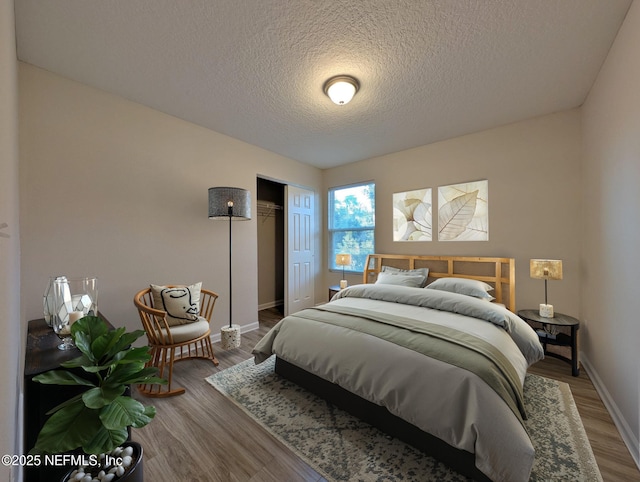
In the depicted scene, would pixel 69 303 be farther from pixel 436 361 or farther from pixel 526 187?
pixel 526 187

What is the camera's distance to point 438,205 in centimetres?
369

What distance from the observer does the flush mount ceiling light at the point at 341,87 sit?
224 centimetres

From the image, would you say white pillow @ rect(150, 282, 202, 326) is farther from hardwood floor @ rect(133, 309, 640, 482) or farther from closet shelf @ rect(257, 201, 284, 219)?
closet shelf @ rect(257, 201, 284, 219)

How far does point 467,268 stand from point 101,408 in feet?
12.0

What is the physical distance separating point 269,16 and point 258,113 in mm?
1245

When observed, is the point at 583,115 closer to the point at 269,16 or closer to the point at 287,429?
the point at 269,16

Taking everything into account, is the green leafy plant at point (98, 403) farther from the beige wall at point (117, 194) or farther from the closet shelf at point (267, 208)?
the closet shelf at point (267, 208)

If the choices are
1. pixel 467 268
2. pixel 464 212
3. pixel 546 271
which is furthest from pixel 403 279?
pixel 546 271

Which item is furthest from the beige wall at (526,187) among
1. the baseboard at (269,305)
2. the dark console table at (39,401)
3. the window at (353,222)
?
the dark console table at (39,401)

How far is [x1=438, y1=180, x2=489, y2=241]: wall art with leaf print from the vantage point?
3354 mm

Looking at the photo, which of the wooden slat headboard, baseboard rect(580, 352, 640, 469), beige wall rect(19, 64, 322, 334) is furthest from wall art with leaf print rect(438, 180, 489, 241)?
beige wall rect(19, 64, 322, 334)

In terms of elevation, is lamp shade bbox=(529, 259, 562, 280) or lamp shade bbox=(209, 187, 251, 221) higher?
lamp shade bbox=(209, 187, 251, 221)

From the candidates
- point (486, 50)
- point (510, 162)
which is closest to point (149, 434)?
point (486, 50)

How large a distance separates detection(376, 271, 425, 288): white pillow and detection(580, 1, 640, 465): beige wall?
5.13 feet
